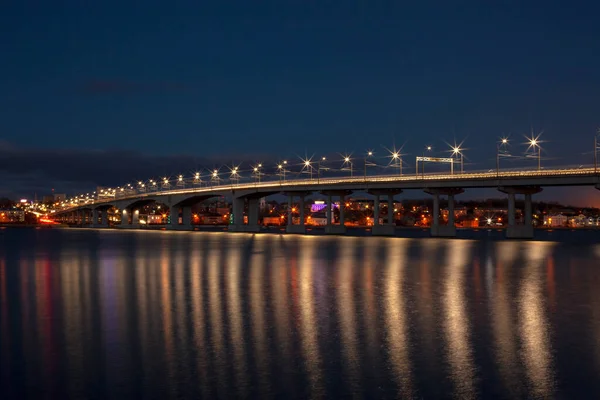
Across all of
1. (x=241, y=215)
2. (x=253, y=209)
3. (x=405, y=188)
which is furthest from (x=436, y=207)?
(x=241, y=215)

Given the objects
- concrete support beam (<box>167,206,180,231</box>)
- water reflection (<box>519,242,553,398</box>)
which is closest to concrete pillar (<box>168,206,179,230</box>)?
concrete support beam (<box>167,206,180,231</box>)

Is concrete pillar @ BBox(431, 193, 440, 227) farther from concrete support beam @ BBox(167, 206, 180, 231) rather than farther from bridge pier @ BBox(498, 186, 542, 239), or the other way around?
concrete support beam @ BBox(167, 206, 180, 231)

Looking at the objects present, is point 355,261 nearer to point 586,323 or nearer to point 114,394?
point 586,323

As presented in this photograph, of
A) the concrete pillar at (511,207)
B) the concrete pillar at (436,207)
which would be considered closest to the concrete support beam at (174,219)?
the concrete pillar at (436,207)

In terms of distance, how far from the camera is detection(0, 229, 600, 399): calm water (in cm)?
1170

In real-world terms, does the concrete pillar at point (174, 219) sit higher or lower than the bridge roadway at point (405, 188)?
lower

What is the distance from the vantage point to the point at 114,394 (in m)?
11.2

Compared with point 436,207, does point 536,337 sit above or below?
below

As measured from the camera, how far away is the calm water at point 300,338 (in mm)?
11695

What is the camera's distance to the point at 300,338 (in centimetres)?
1602

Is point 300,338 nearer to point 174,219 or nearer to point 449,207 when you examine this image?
point 449,207

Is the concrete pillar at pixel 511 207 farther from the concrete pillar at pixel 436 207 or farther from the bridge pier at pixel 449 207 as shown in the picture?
the concrete pillar at pixel 436 207

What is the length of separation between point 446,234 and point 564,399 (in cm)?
9171

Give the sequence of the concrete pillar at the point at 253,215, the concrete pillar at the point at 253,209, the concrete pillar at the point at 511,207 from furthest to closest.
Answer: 1. the concrete pillar at the point at 253,209
2. the concrete pillar at the point at 253,215
3. the concrete pillar at the point at 511,207
